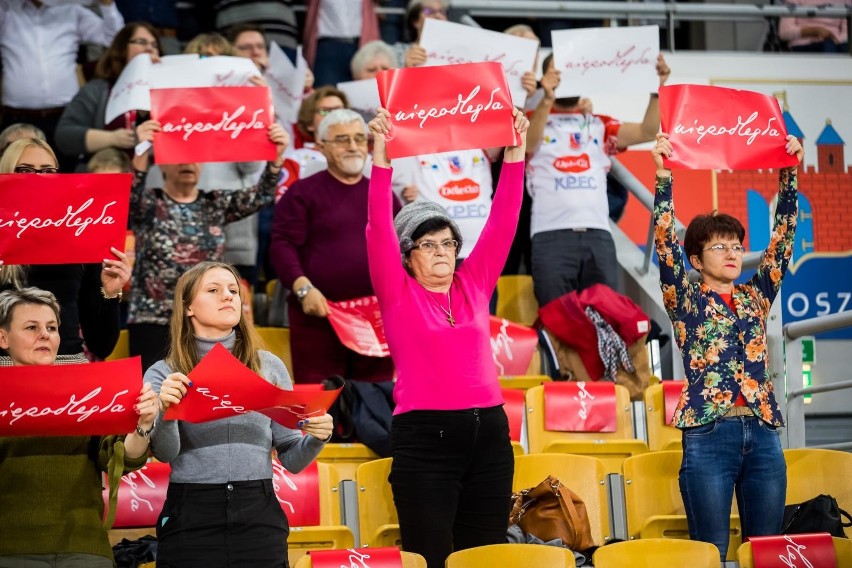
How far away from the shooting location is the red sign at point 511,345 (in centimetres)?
576

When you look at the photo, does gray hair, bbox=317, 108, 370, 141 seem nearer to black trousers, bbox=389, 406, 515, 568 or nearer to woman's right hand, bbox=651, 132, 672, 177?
woman's right hand, bbox=651, 132, 672, 177

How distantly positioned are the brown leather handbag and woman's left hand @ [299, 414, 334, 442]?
3.75 feet

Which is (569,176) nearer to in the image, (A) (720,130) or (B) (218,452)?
(A) (720,130)

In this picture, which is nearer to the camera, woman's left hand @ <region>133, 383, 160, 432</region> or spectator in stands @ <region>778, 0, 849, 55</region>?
woman's left hand @ <region>133, 383, 160, 432</region>

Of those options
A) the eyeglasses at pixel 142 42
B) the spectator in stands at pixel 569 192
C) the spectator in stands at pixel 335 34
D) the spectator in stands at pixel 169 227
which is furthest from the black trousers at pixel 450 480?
the spectator in stands at pixel 335 34

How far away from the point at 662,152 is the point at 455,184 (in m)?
1.81

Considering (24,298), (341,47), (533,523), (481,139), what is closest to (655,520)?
(533,523)

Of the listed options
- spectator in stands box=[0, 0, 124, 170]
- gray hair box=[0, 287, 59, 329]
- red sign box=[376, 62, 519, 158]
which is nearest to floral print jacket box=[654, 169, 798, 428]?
red sign box=[376, 62, 519, 158]

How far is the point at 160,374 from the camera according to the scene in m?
3.45

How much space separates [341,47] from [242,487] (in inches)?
174

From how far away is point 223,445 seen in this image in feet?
11.1

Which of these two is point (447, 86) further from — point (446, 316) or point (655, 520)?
point (655, 520)

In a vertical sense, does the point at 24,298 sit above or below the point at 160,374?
above

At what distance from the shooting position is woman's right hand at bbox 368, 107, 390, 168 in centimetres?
407
